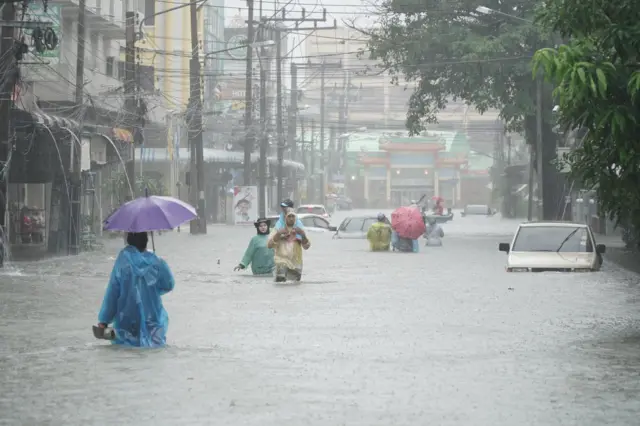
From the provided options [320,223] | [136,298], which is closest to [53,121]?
[136,298]

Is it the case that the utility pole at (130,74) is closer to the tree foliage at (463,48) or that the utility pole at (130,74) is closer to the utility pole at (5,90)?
the utility pole at (5,90)

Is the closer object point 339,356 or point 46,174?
point 339,356

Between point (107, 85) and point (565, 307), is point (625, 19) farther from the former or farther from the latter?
point (107, 85)

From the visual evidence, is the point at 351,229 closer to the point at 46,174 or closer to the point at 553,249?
the point at 46,174

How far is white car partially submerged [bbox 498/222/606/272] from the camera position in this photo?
87.7ft

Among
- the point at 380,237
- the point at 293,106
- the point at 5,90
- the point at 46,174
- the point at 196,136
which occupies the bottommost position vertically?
the point at 380,237

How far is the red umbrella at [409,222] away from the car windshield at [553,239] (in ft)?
43.2

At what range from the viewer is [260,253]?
1089 inches

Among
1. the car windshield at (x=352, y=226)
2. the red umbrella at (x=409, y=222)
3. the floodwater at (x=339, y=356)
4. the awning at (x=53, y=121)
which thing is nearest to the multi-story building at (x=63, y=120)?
the awning at (x=53, y=121)

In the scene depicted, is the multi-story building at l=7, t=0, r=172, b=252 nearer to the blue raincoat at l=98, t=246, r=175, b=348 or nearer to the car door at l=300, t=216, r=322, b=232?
the car door at l=300, t=216, r=322, b=232

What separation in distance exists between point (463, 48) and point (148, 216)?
33.7m

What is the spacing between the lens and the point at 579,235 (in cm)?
2775

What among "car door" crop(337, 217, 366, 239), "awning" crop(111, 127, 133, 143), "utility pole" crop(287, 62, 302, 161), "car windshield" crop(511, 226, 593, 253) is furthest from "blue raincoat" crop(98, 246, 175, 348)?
"utility pole" crop(287, 62, 302, 161)

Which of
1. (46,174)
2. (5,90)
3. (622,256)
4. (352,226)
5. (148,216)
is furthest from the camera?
(352,226)
